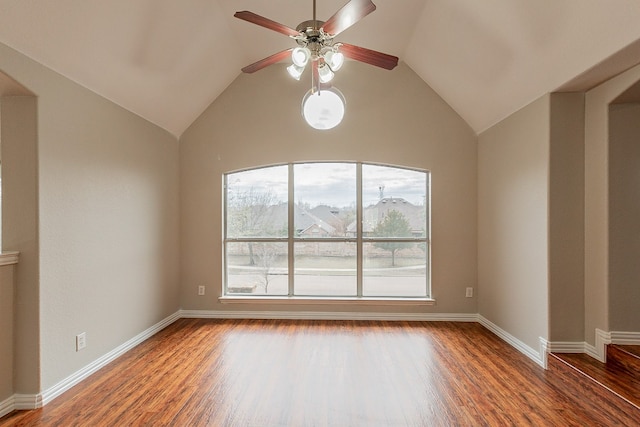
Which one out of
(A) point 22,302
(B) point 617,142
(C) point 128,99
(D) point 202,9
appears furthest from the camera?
(C) point 128,99

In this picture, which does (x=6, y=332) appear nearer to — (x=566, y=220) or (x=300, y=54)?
(x=300, y=54)

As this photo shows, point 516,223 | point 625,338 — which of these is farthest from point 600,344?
point 516,223

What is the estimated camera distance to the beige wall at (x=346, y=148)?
14.3ft

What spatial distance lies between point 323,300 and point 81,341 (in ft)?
8.51

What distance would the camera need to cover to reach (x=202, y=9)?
307 cm

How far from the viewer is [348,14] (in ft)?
6.30

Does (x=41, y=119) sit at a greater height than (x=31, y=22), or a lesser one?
lesser

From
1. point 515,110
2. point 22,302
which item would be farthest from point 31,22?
point 515,110

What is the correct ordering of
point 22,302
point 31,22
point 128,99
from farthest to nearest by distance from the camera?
point 128,99 → point 22,302 → point 31,22

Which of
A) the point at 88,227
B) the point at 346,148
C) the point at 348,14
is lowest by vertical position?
the point at 88,227

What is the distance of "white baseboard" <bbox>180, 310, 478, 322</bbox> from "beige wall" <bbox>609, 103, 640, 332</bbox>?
5.75ft

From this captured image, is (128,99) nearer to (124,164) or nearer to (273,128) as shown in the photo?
(124,164)

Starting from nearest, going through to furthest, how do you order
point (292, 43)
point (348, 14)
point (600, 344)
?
point (348, 14), point (600, 344), point (292, 43)

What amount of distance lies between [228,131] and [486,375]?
13.1ft
